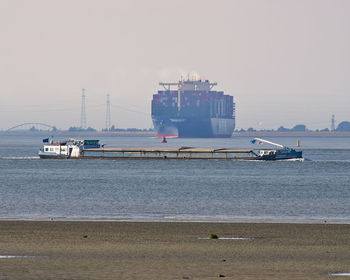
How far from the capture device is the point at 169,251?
24438 millimetres

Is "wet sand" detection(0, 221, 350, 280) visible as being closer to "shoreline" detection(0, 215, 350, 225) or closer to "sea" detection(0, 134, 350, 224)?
"shoreline" detection(0, 215, 350, 225)

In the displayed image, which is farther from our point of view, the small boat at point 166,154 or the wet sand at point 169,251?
the small boat at point 166,154

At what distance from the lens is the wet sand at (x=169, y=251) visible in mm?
20062

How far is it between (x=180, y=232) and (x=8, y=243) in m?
6.67

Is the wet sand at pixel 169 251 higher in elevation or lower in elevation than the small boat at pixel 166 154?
higher

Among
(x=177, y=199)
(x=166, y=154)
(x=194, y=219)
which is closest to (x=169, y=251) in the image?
(x=194, y=219)

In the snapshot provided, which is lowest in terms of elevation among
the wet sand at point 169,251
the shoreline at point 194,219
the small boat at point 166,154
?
the small boat at point 166,154

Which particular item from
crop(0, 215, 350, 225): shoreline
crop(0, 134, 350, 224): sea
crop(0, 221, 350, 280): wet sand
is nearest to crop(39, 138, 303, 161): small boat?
crop(0, 134, 350, 224): sea

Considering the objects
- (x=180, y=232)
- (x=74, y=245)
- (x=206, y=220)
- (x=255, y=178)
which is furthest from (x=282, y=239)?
(x=255, y=178)

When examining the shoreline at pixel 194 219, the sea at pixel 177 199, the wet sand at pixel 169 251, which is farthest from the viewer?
the sea at pixel 177 199

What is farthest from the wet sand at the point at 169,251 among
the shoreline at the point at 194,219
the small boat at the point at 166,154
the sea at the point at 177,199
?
the small boat at the point at 166,154

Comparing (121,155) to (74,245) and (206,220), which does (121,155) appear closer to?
(206,220)

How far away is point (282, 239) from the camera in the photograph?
28.3 meters

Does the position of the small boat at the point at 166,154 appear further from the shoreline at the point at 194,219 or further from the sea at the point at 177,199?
the shoreline at the point at 194,219
